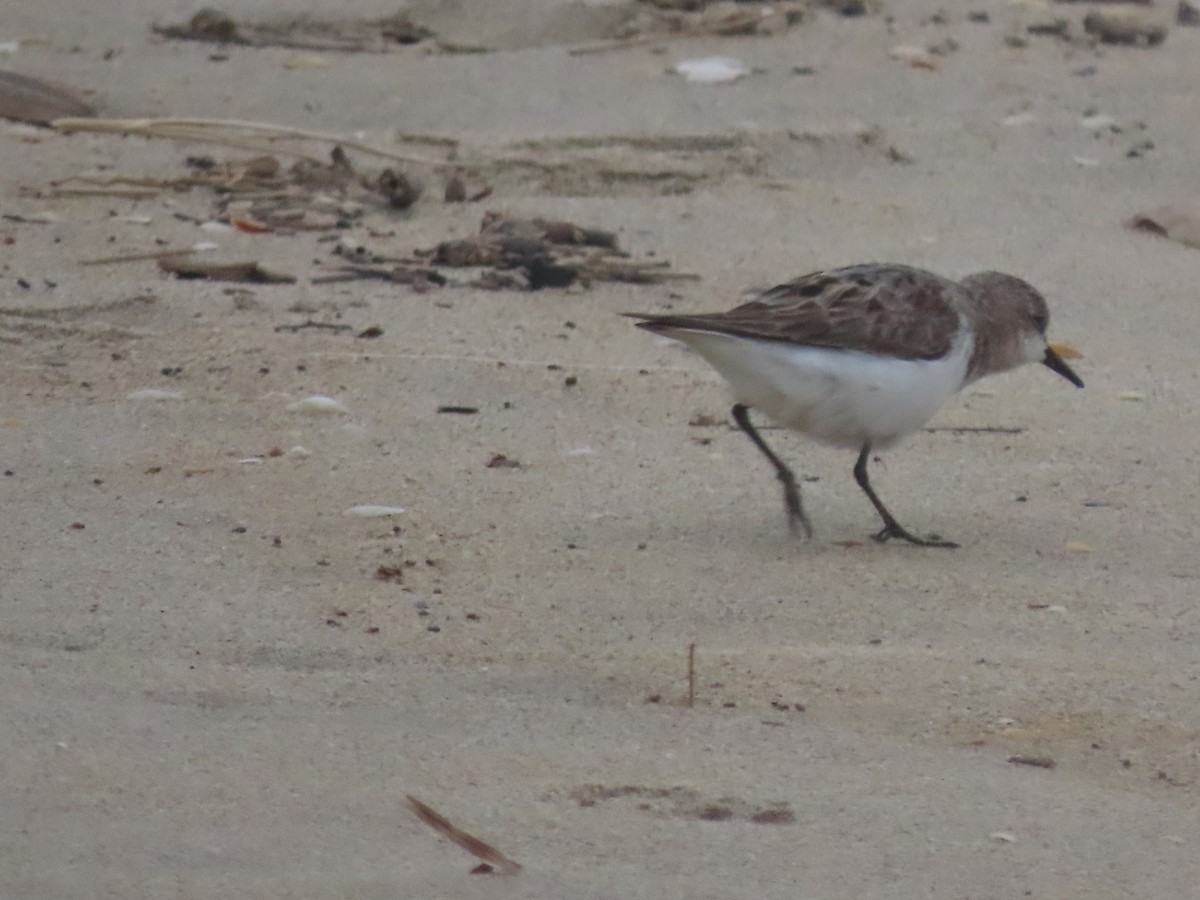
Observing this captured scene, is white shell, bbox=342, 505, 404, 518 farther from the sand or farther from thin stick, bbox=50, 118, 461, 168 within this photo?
thin stick, bbox=50, 118, 461, 168

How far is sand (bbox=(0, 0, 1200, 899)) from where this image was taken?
3422 millimetres

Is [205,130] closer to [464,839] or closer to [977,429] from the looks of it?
[977,429]

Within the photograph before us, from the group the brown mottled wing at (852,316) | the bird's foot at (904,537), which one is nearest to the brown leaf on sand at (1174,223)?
the brown mottled wing at (852,316)

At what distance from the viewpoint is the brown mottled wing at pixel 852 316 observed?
5.25m

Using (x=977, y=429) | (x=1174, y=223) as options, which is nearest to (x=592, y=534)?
(x=977, y=429)

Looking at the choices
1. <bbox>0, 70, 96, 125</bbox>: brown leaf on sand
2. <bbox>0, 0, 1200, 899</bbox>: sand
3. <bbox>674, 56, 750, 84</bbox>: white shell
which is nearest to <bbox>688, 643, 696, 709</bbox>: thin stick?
<bbox>0, 0, 1200, 899</bbox>: sand

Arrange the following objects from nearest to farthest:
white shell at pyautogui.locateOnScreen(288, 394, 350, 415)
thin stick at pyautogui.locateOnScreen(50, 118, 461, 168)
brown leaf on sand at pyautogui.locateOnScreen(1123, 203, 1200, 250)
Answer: white shell at pyautogui.locateOnScreen(288, 394, 350, 415) → thin stick at pyautogui.locateOnScreen(50, 118, 461, 168) → brown leaf on sand at pyautogui.locateOnScreen(1123, 203, 1200, 250)

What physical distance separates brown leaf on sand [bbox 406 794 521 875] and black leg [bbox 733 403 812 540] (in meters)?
2.00

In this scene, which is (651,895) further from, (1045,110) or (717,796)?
(1045,110)

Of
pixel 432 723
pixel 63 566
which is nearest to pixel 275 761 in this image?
pixel 432 723

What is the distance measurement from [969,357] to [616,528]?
1118 millimetres

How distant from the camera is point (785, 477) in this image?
210 inches

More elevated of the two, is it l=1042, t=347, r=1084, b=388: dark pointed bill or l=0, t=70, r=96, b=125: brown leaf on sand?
l=0, t=70, r=96, b=125: brown leaf on sand

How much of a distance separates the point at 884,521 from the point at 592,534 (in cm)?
76
